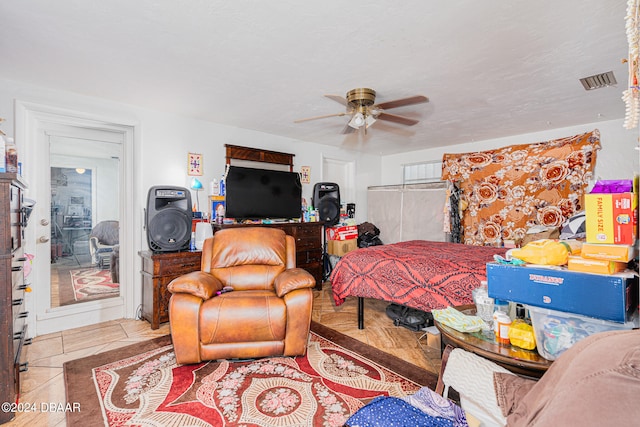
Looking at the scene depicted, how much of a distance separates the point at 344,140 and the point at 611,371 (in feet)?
14.8

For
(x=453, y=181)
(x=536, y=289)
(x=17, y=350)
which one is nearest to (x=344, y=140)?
(x=453, y=181)

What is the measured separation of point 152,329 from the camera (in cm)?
289

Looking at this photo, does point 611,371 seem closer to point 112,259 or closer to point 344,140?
point 112,259

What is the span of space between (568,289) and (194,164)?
364 centimetres

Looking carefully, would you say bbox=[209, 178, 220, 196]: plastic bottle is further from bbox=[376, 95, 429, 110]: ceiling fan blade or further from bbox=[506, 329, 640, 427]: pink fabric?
bbox=[506, 329, 640, 427]: pink fabric

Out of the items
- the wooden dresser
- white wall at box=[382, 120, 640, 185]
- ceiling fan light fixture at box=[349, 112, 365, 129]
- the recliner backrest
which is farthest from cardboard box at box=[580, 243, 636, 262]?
white wall at box=[382, 120, 640, 185]

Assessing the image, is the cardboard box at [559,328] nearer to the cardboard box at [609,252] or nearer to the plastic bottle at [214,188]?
the cardboard box at [609,252]

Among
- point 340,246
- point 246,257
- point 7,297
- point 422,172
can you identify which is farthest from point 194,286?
point 422,172

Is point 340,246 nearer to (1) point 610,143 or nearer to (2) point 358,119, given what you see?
(2) point 358,119

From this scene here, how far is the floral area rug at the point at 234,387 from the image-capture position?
1.60 metres

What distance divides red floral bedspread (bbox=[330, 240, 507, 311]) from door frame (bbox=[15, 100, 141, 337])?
7.70ft

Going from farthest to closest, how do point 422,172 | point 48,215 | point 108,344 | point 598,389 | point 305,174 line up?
point 422,172
point 305,174
point 48,215
point 108,344
point 598,389

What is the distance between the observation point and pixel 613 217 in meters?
1.00

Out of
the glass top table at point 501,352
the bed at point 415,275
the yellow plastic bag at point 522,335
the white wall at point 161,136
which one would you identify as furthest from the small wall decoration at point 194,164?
the yellow plastic bag at point 522,335
